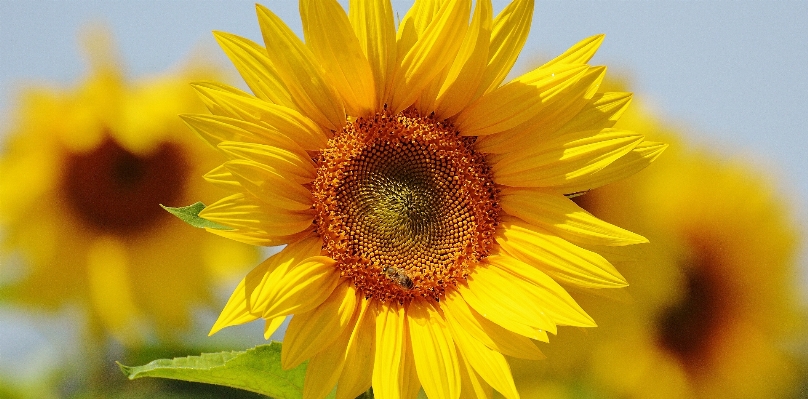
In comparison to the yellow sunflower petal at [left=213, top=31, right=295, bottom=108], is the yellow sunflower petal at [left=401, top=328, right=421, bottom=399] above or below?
below

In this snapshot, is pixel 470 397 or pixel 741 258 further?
pixel 741 258

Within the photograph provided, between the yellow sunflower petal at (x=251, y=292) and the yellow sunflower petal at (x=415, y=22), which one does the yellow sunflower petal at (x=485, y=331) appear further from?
the yellow sunflower petal at (x=415, y=22)

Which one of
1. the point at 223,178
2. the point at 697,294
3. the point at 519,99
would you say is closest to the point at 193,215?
the point at 223,178

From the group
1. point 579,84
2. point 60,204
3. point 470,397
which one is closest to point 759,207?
point 579,84

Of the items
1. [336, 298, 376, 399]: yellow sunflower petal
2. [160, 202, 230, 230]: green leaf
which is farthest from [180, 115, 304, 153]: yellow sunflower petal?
[336, 298, 376, 399]: yellow sunflower petal

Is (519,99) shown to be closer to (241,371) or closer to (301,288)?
(301,288)

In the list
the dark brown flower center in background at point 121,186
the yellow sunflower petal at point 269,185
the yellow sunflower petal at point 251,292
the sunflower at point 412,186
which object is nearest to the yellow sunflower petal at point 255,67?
the sunflower at point 412,186

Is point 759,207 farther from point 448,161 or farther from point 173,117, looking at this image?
point 173,117

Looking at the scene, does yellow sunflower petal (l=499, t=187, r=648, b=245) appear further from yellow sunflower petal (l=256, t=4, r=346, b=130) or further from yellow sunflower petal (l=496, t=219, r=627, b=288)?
yellow sunflower petal (l=256, t=4, r=346, b=130)
